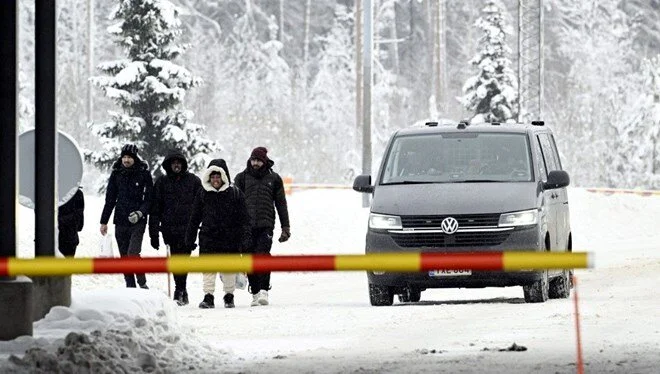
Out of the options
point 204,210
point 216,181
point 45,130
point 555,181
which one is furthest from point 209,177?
point 45,130

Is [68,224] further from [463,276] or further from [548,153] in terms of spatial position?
[548,153]

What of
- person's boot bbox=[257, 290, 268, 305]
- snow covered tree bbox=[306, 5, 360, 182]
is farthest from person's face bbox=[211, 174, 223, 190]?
snow covered tree bbox=[306, 5, 360, 182]

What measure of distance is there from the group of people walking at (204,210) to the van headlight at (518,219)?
2747 mm

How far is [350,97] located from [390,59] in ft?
19.4

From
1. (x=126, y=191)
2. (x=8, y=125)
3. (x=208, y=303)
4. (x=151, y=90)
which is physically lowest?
(x=208, y=303)

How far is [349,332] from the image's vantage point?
16.3 m

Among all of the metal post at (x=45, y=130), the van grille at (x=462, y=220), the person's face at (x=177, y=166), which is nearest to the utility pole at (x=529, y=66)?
the person's face at (x=177, y=166)

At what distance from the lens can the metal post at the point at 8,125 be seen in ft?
40.4

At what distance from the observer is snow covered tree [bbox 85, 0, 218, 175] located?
140 feet

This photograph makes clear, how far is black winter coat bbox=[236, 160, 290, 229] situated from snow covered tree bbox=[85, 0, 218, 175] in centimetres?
2177

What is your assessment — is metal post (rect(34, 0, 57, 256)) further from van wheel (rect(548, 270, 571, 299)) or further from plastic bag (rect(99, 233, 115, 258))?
van wheel (rect(548, 270, 571, 299))

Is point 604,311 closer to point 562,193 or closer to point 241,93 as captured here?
point 562,193

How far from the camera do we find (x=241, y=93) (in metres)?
82.4

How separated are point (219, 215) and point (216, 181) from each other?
0.36 meters
